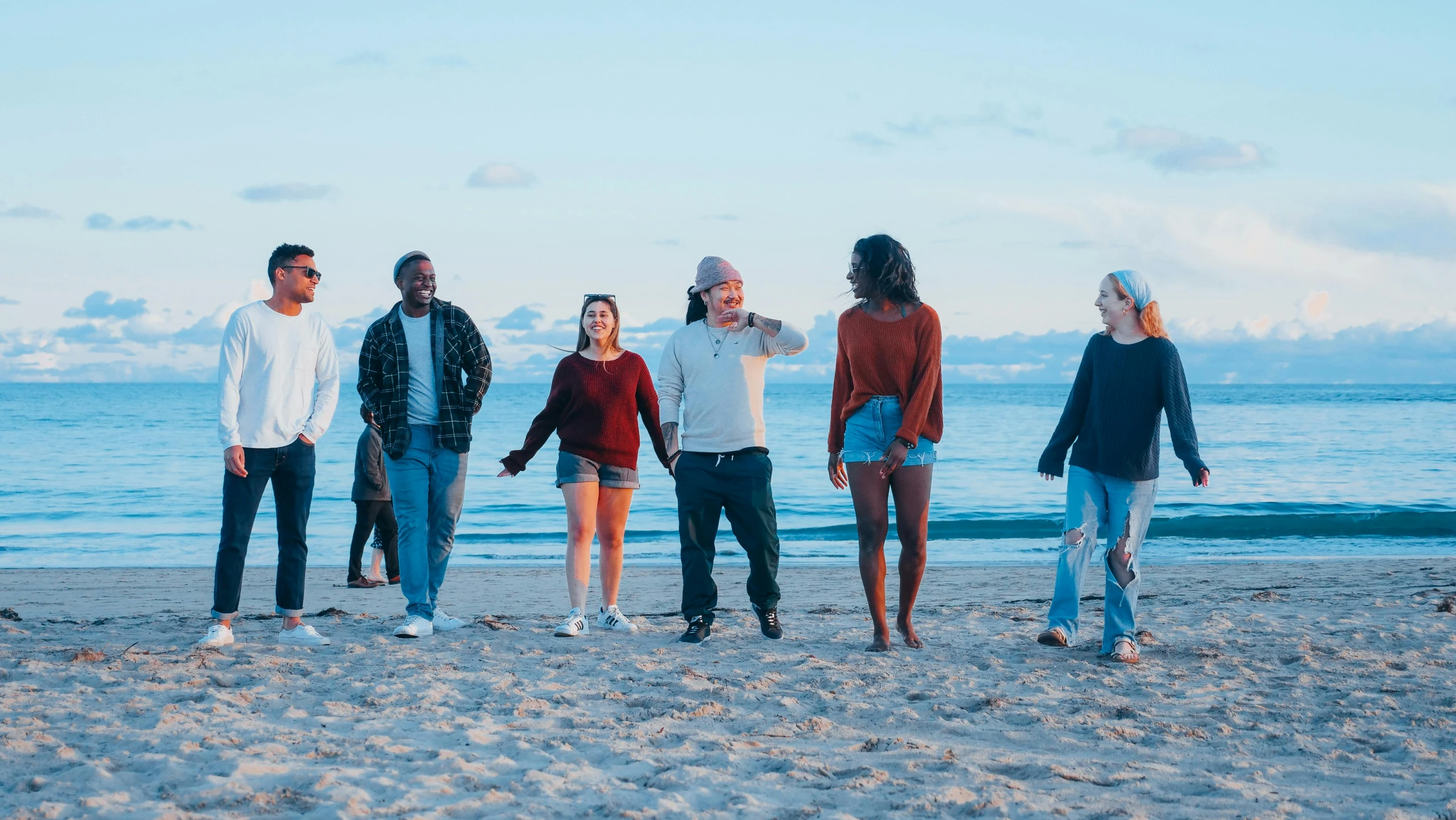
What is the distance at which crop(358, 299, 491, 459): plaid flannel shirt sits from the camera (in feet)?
18.0

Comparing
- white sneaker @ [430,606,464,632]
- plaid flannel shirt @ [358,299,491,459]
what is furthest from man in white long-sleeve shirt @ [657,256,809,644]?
white sneaker @ [430,606,464,632]

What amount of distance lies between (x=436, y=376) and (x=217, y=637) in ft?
5.39

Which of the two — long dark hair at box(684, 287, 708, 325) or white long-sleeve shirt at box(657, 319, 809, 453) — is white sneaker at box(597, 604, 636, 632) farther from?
long dark hair at box(684, 287, 708, 325)

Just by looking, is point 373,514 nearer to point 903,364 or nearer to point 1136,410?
point 903,364

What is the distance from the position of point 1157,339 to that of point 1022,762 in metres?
2.31

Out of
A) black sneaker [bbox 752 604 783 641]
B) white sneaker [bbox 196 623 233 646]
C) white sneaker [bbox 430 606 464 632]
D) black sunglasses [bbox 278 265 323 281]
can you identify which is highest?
black sunglasses [bbox 278 265 323 281]

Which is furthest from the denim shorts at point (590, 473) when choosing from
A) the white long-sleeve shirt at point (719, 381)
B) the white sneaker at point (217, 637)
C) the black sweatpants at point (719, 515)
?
the white sneaker at point (217, 637)

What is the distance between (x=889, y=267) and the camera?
4980 mm

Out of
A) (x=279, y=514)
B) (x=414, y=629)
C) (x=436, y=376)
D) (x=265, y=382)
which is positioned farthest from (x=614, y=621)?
(x=265, y=382)

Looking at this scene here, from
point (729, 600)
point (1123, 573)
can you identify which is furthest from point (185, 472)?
point (1123, 573)

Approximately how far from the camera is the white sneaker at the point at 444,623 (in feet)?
19.4

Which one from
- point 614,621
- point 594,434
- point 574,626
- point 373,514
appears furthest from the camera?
point 373,514

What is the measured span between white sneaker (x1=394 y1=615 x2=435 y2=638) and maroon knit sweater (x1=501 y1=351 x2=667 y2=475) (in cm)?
94

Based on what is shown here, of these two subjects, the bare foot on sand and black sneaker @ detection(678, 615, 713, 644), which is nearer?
the bare foot on sand
